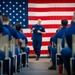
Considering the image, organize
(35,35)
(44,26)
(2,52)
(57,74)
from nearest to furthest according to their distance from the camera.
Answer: (2,52) → (57,74) → (35,35) → (44,26)

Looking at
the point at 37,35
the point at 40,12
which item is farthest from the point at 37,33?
the point at 40,12

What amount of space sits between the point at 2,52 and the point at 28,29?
836cm

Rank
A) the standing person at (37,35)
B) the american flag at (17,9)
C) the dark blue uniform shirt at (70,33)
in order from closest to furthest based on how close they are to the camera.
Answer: the dark blue uniform shirt at (70,33) → the standing person at (37,35) → the american flag at (17,9)

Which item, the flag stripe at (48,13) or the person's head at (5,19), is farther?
the flag stripe at (48,13)

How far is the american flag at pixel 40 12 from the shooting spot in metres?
13.3

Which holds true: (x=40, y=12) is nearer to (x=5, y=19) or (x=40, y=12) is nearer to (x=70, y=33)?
(x=5, y=19)

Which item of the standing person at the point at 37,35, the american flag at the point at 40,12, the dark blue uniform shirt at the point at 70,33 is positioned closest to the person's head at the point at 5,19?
the dark blue uniform shirt at the point at 70,33

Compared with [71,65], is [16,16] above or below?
above

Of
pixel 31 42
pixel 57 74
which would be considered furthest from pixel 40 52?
pixel 57 74

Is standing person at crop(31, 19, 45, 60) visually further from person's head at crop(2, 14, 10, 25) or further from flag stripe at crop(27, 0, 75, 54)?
person's head at crop(2, 14, 10, 25)

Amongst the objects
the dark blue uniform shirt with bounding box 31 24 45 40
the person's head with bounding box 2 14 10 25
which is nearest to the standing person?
the dark blue uniform shirt with bounding box 31 24 45 40

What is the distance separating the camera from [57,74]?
7000mm

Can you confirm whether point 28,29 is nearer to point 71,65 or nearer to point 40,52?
point 40,52

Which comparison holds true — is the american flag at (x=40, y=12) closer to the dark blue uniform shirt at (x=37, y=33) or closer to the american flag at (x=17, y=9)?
the american flag at (x=17, y=9)
